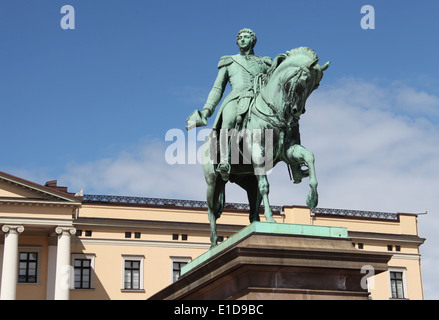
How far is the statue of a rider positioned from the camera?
48.3ft

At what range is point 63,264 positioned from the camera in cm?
5094

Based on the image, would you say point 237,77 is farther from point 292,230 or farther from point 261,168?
point 292,230

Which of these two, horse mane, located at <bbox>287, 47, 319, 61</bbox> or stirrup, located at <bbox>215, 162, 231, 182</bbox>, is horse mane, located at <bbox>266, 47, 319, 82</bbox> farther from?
stirrup, located at <bbox>215, 162, 231, 182</bbox>

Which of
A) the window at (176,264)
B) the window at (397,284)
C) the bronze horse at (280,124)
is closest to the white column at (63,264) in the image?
the window at (176,264)

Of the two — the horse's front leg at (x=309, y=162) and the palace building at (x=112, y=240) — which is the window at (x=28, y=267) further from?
the horse's front leg at (x=309, y=162)

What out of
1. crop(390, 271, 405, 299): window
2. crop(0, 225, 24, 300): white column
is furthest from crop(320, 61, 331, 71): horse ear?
crop(390, 271, 405, 299): window

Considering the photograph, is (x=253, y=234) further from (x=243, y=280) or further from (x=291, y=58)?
(x=291, y=58)

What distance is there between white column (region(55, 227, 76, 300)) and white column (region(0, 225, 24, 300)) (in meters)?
2.43

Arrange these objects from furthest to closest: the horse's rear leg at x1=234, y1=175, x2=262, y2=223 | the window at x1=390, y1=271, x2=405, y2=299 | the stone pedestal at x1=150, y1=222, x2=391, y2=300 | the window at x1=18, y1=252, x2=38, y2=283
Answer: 1. the window at x1=390, y1=271, x2=405, y2=299
2. the window at x1=18, y1=252, x2=38, y2=283
3. the horse's rear leg at x1=234, y1=175, x2=262, y2=223
4. the stone pedestal at x1=150, y1=222, x2=391, y2=300

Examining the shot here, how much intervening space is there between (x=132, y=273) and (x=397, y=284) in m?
18.8

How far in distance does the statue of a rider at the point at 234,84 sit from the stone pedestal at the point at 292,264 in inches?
91.0

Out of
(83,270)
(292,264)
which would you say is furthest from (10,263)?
(292,264)
